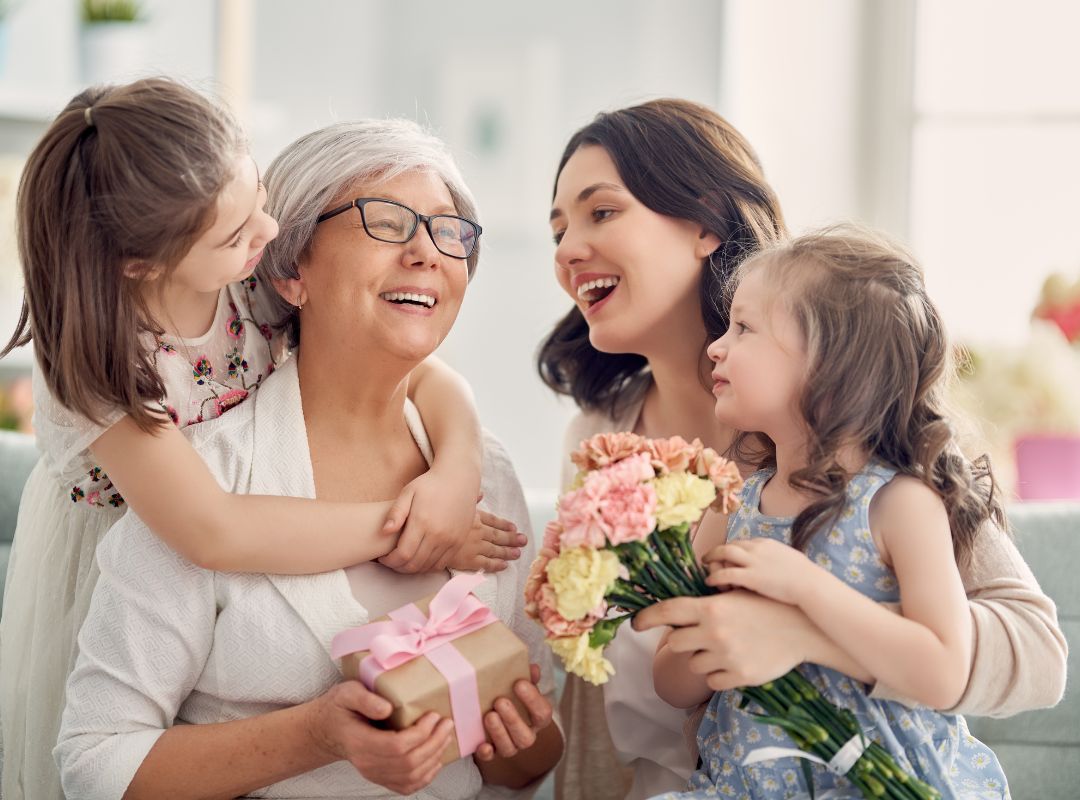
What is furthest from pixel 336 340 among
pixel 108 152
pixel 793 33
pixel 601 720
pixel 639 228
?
pixel 793 33

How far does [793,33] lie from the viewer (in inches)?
142

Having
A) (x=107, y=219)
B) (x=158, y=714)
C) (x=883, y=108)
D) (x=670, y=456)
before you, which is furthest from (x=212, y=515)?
(x=883, y=108)

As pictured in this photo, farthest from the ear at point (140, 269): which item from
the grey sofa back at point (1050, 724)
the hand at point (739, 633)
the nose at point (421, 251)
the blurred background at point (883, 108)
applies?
the blurred background at point (883, 108)

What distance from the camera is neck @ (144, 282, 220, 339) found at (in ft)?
5.73

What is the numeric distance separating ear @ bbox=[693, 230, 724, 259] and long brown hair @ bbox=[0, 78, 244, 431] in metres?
0.93

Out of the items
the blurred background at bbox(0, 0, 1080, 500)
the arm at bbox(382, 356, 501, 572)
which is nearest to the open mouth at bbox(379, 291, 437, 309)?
the arm at bbox(382, 356, 501, 572)

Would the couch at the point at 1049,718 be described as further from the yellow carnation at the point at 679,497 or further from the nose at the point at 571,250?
the yellow carnation at the point at 679,497

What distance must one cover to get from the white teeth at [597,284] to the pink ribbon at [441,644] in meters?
0.77

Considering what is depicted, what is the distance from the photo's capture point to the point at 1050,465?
2871 mm

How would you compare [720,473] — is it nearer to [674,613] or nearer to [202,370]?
[674,613]

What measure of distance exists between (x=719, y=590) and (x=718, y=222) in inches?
32.8

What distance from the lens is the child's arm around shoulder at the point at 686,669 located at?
1.71 meters

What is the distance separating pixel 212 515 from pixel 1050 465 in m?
2.18

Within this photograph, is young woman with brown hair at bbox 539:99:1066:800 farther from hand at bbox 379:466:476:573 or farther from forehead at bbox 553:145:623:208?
hand at bbox 379:466:476:573
